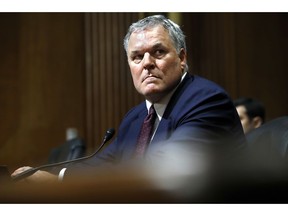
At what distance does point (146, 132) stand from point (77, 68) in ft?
5.99

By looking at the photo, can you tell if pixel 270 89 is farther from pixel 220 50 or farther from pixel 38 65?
pixel 38 65

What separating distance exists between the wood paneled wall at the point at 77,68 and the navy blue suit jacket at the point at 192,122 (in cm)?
151

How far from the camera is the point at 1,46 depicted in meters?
3.34

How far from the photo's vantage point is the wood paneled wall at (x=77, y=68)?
3.33 meters

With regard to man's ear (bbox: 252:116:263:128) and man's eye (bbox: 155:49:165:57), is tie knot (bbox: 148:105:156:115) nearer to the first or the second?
man's eye (bbox: 155:49:165:57)

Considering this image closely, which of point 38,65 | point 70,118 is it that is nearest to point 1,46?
point 38,65

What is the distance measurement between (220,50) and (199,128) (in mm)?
1910

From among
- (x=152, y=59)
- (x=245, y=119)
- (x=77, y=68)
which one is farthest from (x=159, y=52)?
(x=77, y=68)

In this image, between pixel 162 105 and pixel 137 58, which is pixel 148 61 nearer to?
pixel 137 58

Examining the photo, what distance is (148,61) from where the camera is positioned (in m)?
1.59

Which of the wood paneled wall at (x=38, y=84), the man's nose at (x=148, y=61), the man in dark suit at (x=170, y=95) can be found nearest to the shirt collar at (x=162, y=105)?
the man in dark suit at (x=170, y=95)

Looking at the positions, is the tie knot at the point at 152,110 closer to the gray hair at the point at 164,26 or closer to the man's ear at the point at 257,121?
the gray hair at the point at 164,26
